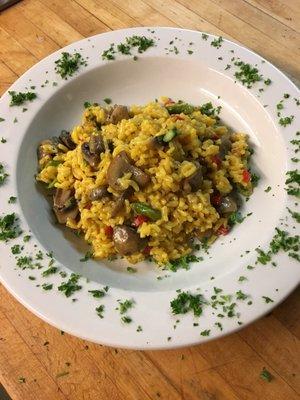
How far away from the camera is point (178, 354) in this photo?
225 cm

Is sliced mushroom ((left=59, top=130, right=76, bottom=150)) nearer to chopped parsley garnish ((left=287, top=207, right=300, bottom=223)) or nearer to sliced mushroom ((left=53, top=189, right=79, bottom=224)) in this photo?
sliced mushroom ((left=53, top=189, right=79, bottom=224))

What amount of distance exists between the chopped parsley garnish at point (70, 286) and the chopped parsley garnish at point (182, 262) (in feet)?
1.65

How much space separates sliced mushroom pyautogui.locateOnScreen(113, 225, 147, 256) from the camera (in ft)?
7.67

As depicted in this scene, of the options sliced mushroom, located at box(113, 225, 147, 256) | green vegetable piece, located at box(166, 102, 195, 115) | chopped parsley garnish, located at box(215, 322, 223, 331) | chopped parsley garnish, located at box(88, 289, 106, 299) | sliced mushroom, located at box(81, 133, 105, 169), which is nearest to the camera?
chopped parsley garnish, located at box(215, 322, 223, 331)

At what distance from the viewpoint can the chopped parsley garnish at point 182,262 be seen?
239cm

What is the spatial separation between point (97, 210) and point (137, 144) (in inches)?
15.6

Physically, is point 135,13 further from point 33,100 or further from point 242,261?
point 242,261

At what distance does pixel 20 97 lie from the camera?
2.71 meters

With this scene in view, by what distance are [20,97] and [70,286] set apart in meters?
1.21

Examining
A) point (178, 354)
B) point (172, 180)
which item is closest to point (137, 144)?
point (172, 180)

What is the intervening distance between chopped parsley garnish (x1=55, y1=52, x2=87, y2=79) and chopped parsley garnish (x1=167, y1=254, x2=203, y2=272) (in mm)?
1304

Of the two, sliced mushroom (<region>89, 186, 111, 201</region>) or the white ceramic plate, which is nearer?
the white ceramic plate

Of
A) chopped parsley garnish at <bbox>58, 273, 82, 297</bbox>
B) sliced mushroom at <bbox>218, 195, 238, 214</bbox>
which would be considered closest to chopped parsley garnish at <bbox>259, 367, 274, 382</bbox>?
sliced mushroom at <bbox>218, 195, 238, 214</bbox>

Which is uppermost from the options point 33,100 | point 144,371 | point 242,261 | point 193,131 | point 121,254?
point 193,131
